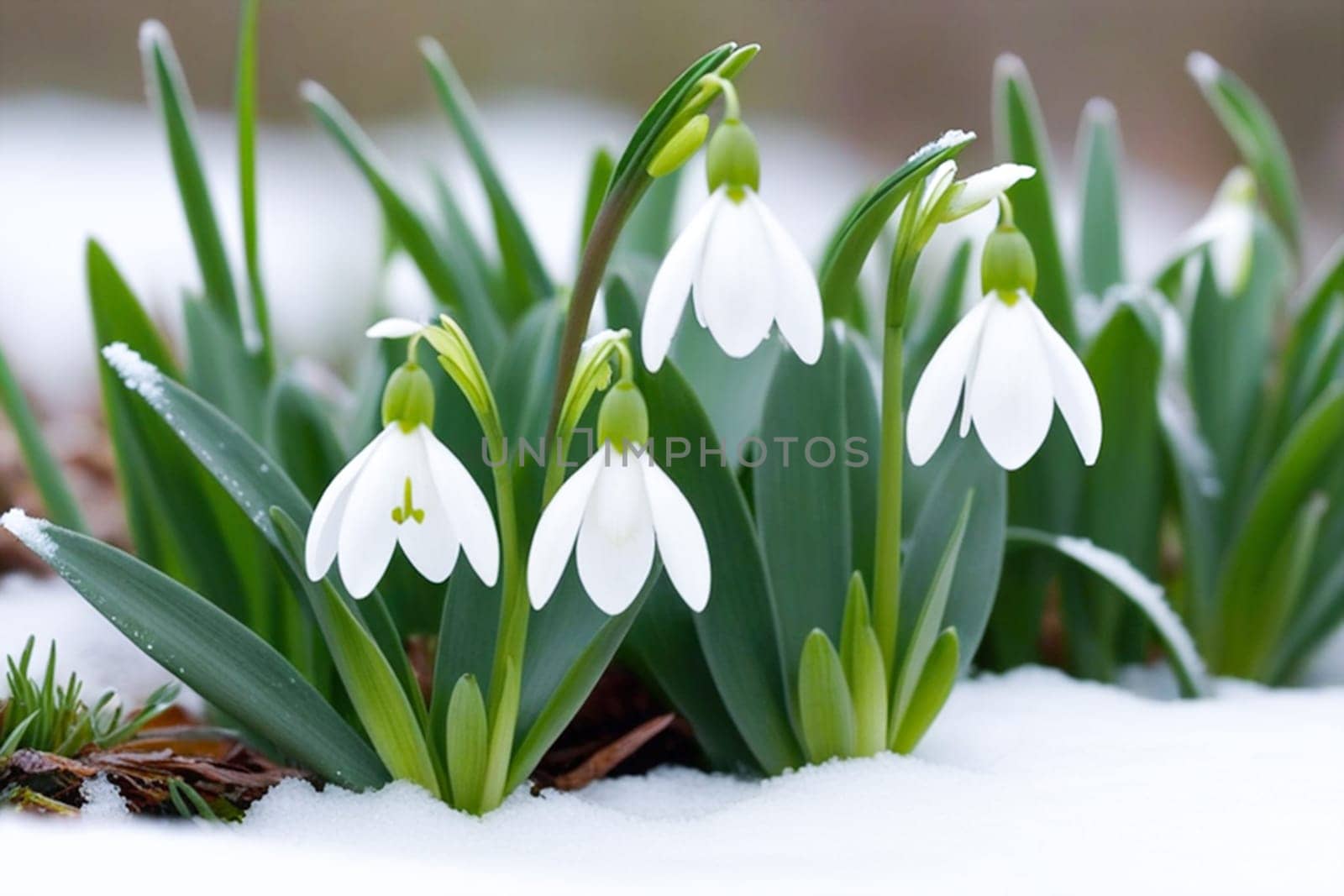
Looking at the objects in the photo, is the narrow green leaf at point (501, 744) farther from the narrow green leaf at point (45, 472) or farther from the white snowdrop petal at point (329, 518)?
the narrow green leaf at point (45, 472)

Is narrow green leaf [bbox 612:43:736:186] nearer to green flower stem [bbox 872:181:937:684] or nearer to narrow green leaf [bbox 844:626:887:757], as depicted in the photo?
green flower stem [bbox 872:181:937:684]

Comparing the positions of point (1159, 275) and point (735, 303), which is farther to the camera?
point (1159, 275)

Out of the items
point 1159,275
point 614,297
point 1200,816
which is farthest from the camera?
point 1159,275

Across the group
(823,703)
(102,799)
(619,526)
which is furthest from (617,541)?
(102,799)

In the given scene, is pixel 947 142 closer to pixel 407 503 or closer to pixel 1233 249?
pixel 407 503

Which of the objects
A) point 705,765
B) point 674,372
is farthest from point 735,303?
point 705,765

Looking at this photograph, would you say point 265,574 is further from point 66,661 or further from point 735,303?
point 735,303
